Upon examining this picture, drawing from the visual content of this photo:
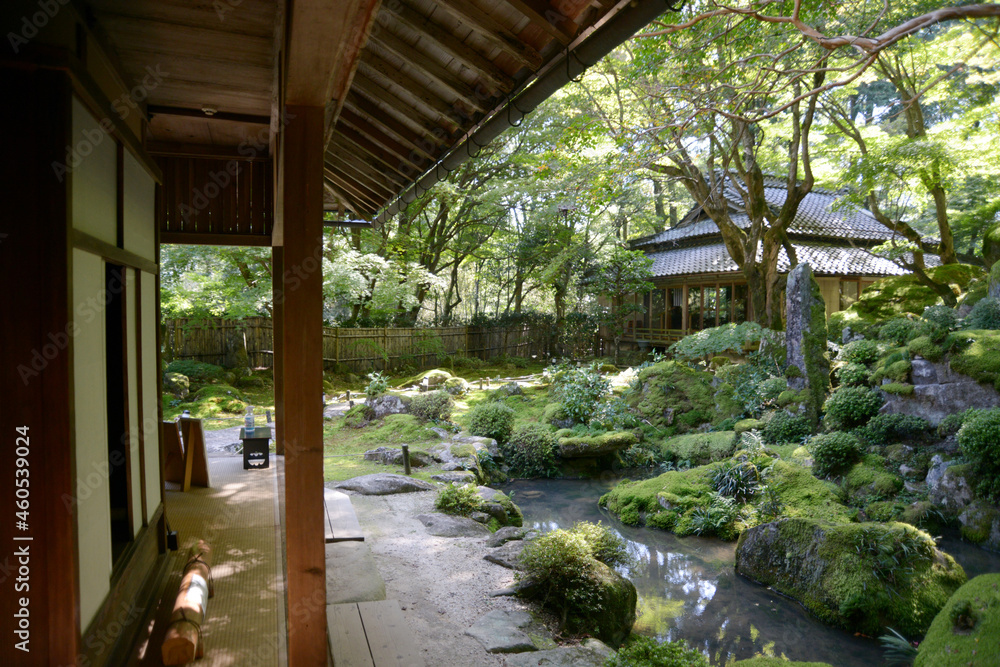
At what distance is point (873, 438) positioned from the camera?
9.17m

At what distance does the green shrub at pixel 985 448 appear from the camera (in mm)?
7445

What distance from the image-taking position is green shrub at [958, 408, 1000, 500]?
24.4ft

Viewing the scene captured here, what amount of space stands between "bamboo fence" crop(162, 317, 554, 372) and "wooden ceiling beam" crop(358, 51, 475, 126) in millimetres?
9100

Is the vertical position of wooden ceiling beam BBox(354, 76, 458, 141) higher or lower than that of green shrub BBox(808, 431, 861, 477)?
higher

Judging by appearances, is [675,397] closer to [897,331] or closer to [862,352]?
[862,352]

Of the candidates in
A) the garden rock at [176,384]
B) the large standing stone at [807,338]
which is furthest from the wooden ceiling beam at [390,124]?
the garden rock at [176,384]

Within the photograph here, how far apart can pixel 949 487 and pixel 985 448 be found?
0.70 metres

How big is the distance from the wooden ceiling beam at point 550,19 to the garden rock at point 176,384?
12.2 metres

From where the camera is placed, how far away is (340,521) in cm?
528

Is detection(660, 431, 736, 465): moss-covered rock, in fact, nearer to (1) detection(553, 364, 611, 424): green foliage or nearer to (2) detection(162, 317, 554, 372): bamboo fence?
(1) detection(553, 364, 611, 424): green foliage

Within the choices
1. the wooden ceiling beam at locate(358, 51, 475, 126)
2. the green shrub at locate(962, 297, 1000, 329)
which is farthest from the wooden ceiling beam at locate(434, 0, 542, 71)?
the green shrub at locate(962, 297, 1000, 329)

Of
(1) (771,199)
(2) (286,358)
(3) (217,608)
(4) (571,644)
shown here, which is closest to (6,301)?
(2) (286,358)

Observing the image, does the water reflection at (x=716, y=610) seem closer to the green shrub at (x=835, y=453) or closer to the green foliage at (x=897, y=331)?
the green shrub at (x=835, y=453)

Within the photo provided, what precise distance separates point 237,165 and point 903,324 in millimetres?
10659
